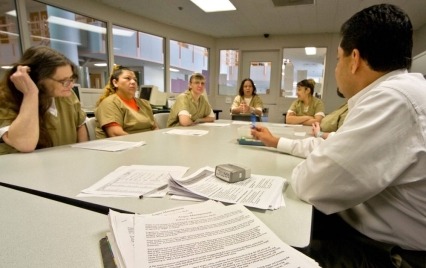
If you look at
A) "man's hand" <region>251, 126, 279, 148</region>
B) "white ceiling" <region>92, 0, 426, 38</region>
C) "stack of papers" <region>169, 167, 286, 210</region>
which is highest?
"white ceiling" <region>92, 0, 426, 38</region>

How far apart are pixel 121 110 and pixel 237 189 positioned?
1.53 metres

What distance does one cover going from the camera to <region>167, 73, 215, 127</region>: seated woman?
2570 mm

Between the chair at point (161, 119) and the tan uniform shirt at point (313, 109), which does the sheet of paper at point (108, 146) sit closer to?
the chair at point (161, 119)

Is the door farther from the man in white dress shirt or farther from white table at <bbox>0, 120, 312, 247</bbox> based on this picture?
the man in white dress shirt

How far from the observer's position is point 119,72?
216 centimetres

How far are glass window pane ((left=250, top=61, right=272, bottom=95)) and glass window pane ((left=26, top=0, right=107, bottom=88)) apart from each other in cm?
351

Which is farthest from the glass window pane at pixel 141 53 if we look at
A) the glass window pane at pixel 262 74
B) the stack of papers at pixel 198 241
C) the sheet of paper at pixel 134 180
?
the stack of papers at pixel 198 241

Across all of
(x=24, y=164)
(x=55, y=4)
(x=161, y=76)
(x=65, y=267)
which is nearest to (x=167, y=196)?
(x=65, y=267)

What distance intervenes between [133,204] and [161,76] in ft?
16.8

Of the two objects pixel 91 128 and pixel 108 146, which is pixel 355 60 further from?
pixel 91 128

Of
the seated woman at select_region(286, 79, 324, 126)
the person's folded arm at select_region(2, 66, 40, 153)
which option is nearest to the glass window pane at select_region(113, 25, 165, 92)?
the seated woman at select_region(286, 79, 324, 126)

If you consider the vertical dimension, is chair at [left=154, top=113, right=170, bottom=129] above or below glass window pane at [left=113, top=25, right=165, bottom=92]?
below

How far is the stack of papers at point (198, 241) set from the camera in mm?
450

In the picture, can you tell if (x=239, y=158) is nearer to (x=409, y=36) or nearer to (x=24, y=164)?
(x=409, y=36)
